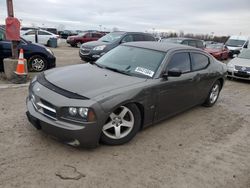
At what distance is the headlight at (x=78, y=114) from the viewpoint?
10.5ft

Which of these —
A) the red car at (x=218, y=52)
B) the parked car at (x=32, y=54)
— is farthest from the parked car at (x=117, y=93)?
the red car at (x=218, y=52)

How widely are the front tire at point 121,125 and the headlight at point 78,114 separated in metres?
0.40

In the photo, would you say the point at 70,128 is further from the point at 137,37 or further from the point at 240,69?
the point at 137,37

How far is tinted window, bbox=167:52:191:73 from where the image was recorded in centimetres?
455

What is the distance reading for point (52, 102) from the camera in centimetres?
329

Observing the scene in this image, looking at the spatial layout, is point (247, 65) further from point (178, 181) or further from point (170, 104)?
point (178, 181)

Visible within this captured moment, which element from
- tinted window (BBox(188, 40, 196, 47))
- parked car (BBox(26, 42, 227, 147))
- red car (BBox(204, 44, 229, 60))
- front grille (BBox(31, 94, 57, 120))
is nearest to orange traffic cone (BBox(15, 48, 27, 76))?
parked car (BBox(26, 42, 227, 147))

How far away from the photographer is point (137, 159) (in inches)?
137

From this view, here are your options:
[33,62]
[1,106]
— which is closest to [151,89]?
[1,106]

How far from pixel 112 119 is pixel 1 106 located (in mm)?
2808

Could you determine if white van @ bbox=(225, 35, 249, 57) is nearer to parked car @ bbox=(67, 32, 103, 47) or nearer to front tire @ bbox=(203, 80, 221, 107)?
parked car @ bbox=(67, 32, 103, 47)

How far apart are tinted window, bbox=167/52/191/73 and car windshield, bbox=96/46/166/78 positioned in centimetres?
21

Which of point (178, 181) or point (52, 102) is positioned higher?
point (52, 102)

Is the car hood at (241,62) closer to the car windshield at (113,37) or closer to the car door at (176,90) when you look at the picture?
the car windshield at (113,37)
